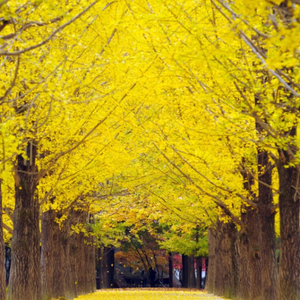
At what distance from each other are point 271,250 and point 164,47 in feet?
22.2

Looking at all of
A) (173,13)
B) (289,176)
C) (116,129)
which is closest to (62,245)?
(116,129)

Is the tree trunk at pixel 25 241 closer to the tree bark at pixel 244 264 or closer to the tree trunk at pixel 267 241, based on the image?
the tree trunk at pixel 267 241

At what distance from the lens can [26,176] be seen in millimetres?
15523

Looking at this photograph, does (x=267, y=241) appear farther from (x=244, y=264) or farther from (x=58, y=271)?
(x=58, y=271)

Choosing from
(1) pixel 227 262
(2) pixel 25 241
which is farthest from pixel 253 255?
(1) pixel 227 262

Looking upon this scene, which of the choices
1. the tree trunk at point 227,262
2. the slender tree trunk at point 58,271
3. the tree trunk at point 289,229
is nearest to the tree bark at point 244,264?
the tree trunk at point 227,262

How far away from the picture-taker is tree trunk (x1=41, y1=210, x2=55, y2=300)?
67.1 feet

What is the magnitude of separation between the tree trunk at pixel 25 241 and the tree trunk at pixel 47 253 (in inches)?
188

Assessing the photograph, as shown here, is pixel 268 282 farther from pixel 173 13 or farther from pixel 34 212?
pixel 173 13

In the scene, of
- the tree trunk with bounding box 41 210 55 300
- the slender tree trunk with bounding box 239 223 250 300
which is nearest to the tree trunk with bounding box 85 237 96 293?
the tree trunk with bounding box 41 210 55 300

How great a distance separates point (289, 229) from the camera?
12594mm

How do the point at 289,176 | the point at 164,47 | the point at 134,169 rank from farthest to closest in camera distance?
the point at 134,169 → the point at 289,176 → the point at 164,47

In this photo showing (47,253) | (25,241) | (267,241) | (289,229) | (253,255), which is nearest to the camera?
(289,229)

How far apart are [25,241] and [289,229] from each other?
20.8 ft
